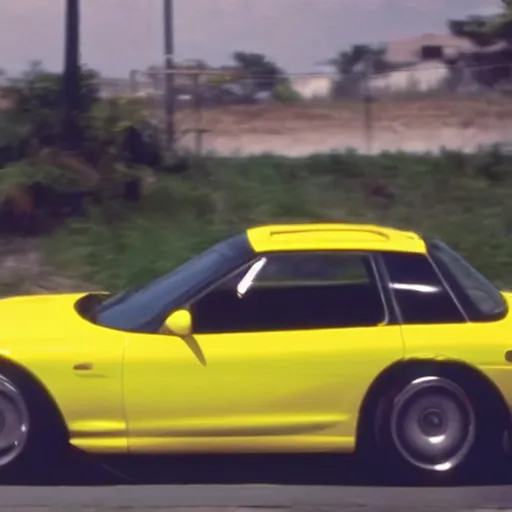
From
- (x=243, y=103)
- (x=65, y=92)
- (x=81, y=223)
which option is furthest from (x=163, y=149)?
(x=243, y=103)

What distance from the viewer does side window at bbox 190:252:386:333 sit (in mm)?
7543

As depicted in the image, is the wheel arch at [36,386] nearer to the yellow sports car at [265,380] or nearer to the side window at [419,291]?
the yellow sports car at [265,380]

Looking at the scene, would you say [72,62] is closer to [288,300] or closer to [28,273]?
[28,273]

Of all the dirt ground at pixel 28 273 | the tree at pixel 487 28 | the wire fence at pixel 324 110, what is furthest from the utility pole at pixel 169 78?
the tree at pixel 487 28

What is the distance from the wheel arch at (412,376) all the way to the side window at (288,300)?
304mm

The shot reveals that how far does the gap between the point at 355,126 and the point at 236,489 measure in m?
17.0

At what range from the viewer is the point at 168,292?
779 cm

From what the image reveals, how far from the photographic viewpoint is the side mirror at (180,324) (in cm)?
737

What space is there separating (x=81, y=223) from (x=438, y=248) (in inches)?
302

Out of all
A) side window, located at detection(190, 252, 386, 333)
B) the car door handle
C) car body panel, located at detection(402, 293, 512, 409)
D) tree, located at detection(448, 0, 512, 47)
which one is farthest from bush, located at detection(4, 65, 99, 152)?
tree, located at detection(448, 0, 512, 47)

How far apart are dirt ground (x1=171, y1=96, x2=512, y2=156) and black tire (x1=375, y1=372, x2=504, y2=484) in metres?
12.5

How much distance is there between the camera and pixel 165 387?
7.34m

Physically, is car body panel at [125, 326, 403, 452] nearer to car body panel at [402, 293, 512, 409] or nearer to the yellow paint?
the yellow paint

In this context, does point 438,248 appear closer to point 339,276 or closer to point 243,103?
point 339,276
